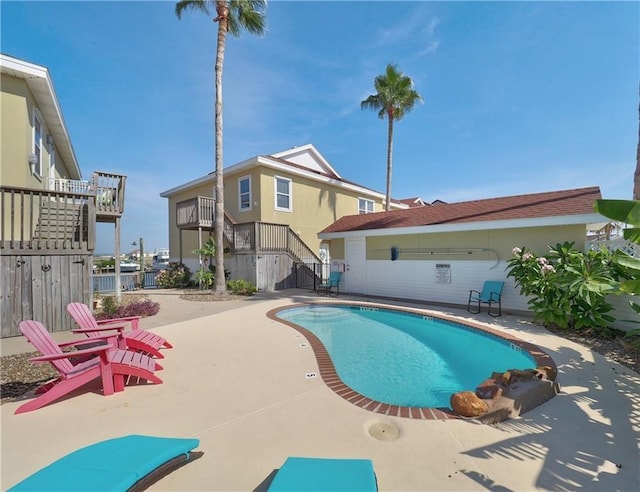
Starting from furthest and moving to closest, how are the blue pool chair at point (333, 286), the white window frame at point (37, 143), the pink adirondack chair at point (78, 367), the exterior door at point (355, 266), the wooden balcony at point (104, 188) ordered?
the exterior door at point (355, 266) < the blue pool chair at point (333, 286) < the wooden balcony at point (104, 188) < the white window frame at point (37, 143) < the pink adirondack chair at point (78, 367)

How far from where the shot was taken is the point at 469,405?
11.1ft

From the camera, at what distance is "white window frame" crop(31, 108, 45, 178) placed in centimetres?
937

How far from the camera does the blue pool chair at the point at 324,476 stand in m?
1.99

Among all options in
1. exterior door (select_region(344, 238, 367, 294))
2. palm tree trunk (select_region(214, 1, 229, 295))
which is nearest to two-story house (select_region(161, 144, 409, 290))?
palm tree trunk (select_region(214, 1, 229, 295))

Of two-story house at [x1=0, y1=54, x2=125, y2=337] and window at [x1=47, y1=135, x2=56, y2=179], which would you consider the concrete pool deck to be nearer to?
two-story house at [x1=0, y1=54, x2=125, y2=337]

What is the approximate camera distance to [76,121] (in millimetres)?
12859

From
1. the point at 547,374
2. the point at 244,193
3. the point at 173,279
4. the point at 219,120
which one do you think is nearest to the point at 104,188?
the point at 219,120

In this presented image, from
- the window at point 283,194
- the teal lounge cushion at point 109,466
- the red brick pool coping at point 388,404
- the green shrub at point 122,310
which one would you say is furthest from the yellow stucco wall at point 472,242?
the teal lounge cushion at point 109,466

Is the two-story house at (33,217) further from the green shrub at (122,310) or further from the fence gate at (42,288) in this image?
the green shrub at (122,310)

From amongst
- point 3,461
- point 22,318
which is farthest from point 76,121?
point 3,461

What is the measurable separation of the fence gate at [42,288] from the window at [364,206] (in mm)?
17402

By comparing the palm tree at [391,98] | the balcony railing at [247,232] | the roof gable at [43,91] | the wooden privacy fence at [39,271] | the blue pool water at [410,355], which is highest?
the palm tree at [391,98]

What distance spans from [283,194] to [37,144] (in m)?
10.2

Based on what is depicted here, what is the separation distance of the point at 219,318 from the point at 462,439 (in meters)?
7.19
